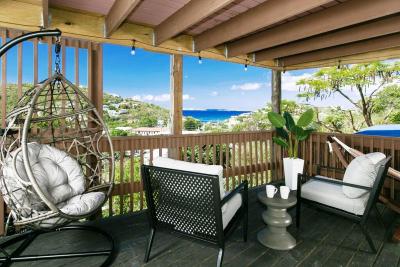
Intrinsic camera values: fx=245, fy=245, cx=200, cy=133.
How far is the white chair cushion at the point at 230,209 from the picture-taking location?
2.01m

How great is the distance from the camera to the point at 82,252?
2211mm

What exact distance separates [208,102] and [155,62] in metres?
7.87

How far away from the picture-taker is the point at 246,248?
7.87 feet

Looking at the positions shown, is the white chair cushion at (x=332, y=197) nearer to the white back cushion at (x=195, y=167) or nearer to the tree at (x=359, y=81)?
the white back cushion at (x=195, y=167)

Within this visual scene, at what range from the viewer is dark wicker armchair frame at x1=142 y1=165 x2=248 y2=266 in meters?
1.87

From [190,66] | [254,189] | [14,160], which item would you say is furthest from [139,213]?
[190,66]

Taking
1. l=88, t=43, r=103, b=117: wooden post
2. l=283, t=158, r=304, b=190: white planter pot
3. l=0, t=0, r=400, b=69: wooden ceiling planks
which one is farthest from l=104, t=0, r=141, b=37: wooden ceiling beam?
l=283, t=158, r=304, b=190: white planter pot

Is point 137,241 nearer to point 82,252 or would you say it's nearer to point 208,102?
point 82,252

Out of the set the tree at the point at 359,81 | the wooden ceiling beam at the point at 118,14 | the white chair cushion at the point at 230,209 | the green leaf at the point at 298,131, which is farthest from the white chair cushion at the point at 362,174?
the tree at the point at 359,81

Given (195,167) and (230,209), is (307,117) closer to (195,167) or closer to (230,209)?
(230,209)

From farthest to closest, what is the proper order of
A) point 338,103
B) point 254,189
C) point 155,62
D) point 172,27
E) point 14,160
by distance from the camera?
point 155,62
point 338,103
point 254,189
point 172,27
point 14,160

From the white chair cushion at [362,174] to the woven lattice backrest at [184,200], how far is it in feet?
4.70

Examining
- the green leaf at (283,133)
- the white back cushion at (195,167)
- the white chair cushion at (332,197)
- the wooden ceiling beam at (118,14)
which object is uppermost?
the wooden ceiling beam at (118,14)

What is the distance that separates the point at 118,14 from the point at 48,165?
1743 mm
